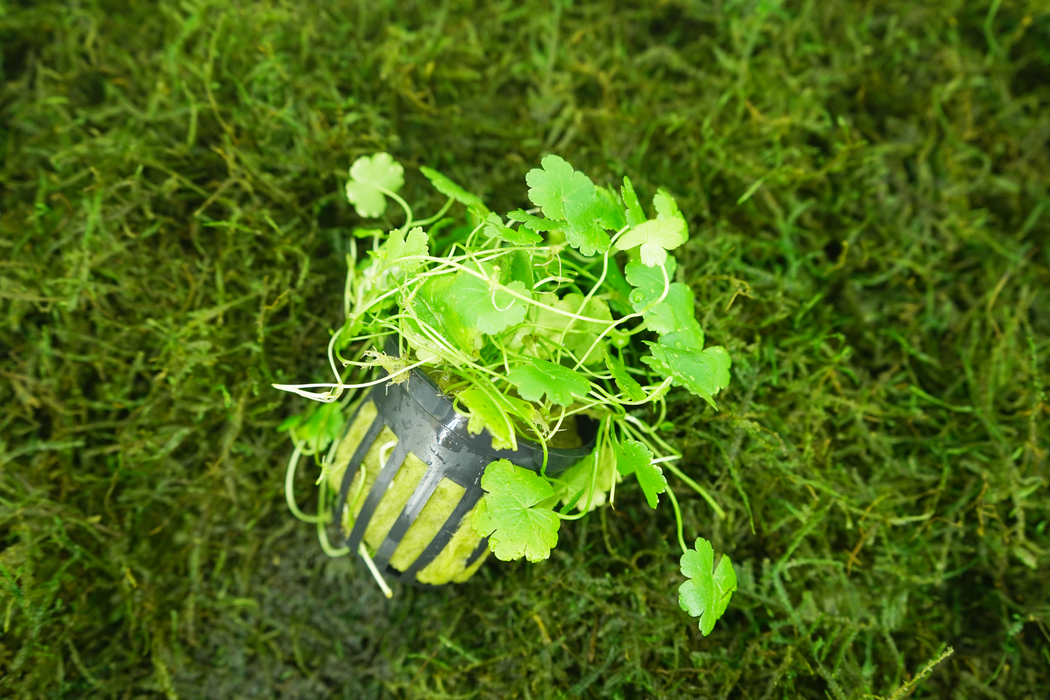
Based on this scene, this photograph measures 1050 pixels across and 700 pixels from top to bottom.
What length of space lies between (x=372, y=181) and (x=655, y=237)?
17.1 inches

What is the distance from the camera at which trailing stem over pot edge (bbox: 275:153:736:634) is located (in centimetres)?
66

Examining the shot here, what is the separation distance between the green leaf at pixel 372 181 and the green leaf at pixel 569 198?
283mm

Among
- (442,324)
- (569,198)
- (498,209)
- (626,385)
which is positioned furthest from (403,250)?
(498,209)

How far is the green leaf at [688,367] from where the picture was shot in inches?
27.3

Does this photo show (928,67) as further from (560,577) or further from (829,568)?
(560,577)

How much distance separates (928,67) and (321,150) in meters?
1.24

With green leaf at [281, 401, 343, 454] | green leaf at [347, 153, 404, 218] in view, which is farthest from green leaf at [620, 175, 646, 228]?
green leaf at [281, 401, 343, 454]

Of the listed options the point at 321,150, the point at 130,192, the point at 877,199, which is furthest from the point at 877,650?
the point at 130,192

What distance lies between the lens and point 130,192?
3.34 feet

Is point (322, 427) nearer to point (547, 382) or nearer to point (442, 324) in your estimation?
point (442, 324)

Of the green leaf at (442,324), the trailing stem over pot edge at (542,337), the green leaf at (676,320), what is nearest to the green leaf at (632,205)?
the trailing stem over pot edge at (542,337)

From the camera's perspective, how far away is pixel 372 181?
88cm

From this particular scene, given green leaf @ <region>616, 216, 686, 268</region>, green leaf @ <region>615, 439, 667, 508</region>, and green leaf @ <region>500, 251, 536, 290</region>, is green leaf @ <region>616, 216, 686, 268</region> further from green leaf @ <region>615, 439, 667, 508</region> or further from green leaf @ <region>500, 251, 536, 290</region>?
green leaf @ <region>615, 439, 667, 508</region>

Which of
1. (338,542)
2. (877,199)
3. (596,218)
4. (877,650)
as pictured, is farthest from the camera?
(877,199)
